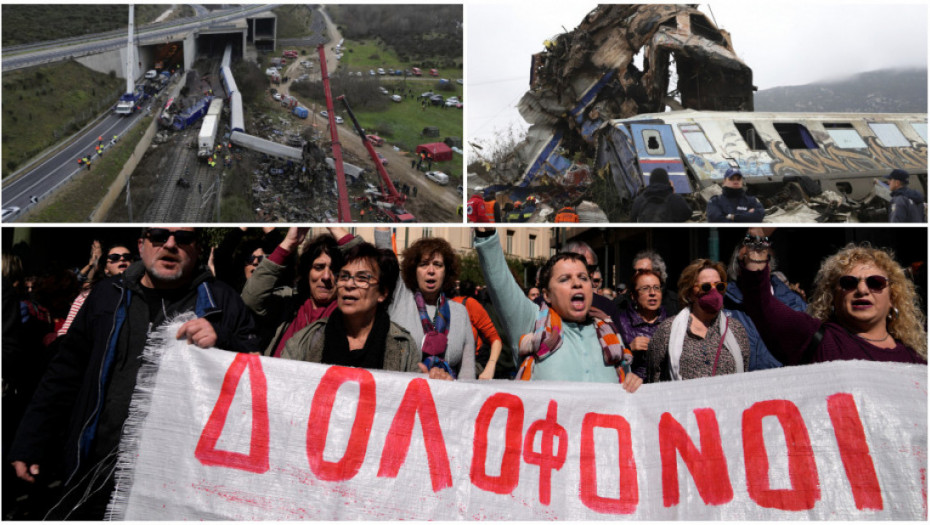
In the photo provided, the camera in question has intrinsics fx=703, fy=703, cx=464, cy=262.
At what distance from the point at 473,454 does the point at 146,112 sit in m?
5.76

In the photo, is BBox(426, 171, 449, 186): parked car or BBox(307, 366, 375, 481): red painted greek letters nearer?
BBox(307, 366, 375, 481): red painted greek letters

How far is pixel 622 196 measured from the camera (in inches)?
292

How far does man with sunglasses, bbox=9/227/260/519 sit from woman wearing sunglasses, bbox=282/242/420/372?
38cm

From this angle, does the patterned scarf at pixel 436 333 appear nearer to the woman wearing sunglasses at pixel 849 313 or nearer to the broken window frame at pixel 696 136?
the woman wearing sunglasses at pixel 849 313

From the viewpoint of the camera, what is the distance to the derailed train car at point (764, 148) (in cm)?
743

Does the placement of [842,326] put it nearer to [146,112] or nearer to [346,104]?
[346,104]

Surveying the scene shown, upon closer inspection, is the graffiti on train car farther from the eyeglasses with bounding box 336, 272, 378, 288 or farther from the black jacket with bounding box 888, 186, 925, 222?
the eyeglasses with bounding box 336, 272, 378, 288

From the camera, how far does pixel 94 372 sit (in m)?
2.92

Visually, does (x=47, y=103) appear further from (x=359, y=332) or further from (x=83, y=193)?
(x=359, y=332)

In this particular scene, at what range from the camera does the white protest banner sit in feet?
9.50

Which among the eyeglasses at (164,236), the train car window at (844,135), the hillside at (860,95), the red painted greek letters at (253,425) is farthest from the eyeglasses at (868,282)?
the train car window at (844,135)

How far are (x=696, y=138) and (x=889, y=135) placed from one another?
7.14 ft

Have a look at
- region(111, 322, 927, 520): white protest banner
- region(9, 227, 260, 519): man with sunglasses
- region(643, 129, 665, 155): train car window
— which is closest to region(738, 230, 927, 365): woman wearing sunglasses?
region(111, 322, 927, 520): white protest banner

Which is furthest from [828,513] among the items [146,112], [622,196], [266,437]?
[146,112]
